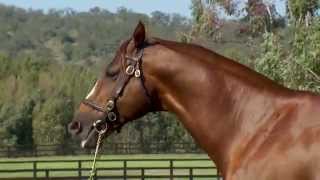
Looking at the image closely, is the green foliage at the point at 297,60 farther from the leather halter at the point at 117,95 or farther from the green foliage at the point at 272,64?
the leather halter at the point at 117,95

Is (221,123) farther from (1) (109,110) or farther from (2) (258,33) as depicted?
(2) (258,33)

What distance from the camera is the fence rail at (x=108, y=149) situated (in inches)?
1818

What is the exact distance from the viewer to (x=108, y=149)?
5278 centimetres

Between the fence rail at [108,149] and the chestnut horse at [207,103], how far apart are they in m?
39.7

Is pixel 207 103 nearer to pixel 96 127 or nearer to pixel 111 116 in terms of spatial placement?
pixel 111 116

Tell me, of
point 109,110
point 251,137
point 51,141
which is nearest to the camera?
point 251,137

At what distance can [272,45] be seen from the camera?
22.5 metres

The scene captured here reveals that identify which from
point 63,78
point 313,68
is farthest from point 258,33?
point 63,78

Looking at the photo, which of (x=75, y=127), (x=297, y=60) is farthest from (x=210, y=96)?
(x=297, y=60)

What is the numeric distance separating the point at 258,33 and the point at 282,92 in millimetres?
23202

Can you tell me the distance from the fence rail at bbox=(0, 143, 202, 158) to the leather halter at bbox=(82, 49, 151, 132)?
39636 millimetres

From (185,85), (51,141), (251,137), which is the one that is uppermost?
(185,85)

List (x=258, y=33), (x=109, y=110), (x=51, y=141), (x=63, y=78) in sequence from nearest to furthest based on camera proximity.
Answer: (x=109, y=110)
(x=258, y=33)
(x=51, y=141)
(x=63, y=78)

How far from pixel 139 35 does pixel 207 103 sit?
2.04ft
